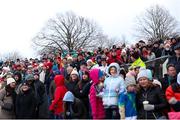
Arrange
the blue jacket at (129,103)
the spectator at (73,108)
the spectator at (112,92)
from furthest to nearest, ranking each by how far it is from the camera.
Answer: the spectator at (73,108)
the spectator at (112,92)
the blue jacket at (129,103)

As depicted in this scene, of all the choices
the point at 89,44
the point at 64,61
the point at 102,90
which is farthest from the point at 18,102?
the point at 89,44

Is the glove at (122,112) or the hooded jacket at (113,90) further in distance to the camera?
the hooded jacket at (113,90)

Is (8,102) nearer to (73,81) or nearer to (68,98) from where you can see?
(68,98)

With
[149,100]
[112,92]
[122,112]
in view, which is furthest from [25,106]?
[149,100]

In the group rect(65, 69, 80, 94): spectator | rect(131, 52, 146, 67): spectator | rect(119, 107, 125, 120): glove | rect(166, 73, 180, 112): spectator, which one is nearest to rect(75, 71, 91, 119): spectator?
rect(65, 69, 80, 94): spectator

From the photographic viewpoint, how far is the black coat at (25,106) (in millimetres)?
10586

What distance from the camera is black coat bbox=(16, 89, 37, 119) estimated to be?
1059 cm

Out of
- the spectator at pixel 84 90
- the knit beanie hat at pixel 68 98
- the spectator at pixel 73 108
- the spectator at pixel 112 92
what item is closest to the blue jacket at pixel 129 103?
the spectator at pixel 112 92

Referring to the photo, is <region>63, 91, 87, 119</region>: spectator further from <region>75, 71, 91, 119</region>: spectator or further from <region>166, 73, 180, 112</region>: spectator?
<region>166, 73, 180, 112</region>: spectator

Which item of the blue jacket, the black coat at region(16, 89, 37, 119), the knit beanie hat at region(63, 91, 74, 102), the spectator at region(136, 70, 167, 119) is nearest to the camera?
the spectator at region(136, 70, 167, 119)

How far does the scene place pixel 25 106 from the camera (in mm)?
10633

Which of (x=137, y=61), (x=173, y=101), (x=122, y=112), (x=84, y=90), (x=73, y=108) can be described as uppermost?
(x=137, y=61)

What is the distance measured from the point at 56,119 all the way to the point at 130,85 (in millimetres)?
3299

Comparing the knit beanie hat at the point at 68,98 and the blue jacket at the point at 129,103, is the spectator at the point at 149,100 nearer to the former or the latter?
the blue jacket at the point at 129,103
